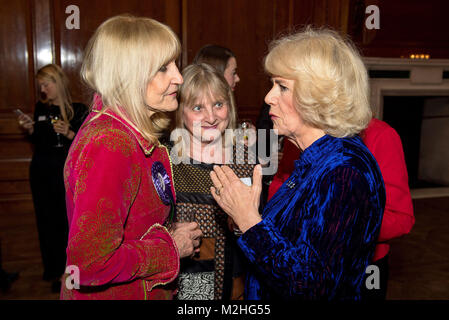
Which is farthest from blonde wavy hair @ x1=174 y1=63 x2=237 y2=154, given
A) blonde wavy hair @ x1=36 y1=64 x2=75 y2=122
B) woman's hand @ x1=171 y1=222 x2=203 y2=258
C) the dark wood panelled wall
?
the dark wood panelled wall

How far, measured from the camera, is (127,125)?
1124 millimetres

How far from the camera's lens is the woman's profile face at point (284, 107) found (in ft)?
4.20

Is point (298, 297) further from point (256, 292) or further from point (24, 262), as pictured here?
point (24, 262)

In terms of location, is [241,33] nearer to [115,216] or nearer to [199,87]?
[199,87]

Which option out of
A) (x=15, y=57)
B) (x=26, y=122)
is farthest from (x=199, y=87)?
(x=15, y=57)

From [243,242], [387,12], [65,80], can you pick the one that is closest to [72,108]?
[65,80]

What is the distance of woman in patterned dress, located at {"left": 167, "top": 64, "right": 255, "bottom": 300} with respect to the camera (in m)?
1.84

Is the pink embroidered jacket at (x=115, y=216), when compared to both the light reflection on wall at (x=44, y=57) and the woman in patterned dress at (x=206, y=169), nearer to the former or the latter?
the woman in patterned dress at (x=206, y=169)

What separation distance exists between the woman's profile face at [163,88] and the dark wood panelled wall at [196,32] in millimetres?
3769

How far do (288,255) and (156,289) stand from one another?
1.49 ft

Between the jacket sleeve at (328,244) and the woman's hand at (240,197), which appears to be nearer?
the jacket sleeve at (328,244)

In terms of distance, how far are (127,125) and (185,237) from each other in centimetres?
50

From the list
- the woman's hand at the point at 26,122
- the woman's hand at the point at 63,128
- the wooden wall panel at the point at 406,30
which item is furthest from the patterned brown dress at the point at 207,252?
the wooden wall panel at the point at 406,30

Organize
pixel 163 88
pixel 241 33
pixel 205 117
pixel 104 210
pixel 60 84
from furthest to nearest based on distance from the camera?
pixel 241 33 → pixel 60 84 → pixel 205 117 → pixel 163 88 → pixel 104 210
